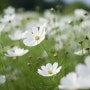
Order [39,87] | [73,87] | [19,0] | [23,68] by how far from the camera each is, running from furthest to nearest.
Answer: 1. [19,0]
2. [23,68]
3. [39,87]
4. [73,87]

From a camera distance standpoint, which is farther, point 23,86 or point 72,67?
point 72,67

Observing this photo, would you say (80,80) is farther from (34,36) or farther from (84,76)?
(34,36)

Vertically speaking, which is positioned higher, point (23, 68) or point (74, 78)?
point (74, 78)

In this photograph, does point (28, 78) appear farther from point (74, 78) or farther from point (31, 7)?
point (31, 7)

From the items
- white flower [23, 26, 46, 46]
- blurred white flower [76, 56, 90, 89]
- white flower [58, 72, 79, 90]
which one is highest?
blurred white flower [76, 56, 90, 89]

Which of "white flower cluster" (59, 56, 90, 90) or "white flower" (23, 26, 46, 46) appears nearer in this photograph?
"white flower cluster" (59, 56, 90, 90)

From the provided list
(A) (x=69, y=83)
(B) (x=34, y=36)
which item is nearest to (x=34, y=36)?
(B) (x=34, y=36)

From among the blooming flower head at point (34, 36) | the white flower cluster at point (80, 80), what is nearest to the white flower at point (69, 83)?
the white flower cluster at point (80, 80)

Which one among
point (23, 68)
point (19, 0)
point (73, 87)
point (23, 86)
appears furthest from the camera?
point (19, 0)

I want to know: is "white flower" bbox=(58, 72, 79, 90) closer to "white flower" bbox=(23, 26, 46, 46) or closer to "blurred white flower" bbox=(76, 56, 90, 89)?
"blurred white flower" bbox=(76, 56, 90, 89)

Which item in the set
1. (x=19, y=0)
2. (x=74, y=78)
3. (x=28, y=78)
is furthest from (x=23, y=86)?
(x=19, y=0)

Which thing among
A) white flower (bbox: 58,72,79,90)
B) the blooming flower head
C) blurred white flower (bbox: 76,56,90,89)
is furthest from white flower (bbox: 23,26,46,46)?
blurred white flower (bbox: 76,56,90,89)
